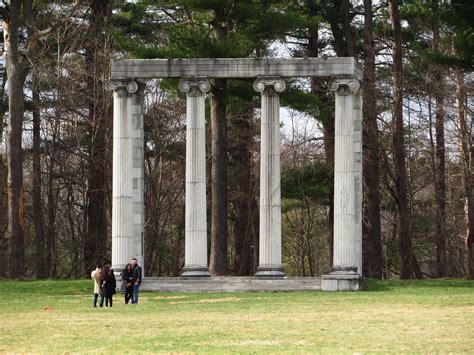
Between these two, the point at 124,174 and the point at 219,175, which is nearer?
the point at 124,174

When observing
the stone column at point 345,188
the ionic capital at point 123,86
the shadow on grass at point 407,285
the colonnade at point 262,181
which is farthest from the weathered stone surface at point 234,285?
the ionic capital at point 123,86

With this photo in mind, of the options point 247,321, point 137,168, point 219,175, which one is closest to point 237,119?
point 219,175

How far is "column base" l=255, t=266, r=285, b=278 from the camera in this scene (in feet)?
171

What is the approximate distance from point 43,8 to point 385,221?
102 feet

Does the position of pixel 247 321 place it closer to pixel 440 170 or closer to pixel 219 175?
pixel 219 175

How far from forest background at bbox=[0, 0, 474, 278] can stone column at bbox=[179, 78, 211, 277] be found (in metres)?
5.12

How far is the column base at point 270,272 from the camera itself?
52.0 meters

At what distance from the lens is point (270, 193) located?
52.1 metres

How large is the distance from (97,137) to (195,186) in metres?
21.4

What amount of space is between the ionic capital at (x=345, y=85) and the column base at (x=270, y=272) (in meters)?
7.97

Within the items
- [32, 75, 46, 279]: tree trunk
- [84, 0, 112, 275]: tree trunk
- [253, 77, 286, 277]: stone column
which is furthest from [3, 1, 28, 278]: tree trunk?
[253, 77, 286, 277]: stone column

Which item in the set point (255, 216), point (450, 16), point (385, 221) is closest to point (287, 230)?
point (385, 221)

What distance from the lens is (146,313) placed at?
40.3 meters

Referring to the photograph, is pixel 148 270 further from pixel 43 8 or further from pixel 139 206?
pixel 139 206
